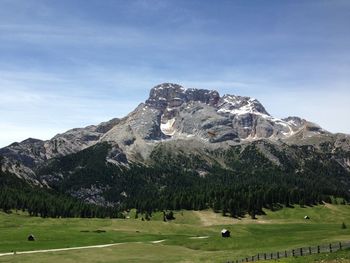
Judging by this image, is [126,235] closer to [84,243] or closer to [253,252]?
[84,243]

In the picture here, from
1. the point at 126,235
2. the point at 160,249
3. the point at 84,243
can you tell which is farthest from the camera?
the point at 126,235

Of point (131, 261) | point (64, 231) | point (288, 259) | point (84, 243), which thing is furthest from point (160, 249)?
point (64, 231)

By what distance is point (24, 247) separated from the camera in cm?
12000

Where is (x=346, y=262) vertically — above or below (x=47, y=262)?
above

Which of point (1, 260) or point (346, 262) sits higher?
point (346, 262)

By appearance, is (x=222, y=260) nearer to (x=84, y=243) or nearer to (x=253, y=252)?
(x=253, y=252)

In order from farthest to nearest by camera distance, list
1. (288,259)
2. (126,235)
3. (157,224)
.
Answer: (157,224) → (126,235) → (288,259)

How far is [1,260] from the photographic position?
311 feet

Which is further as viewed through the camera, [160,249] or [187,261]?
[160,249]

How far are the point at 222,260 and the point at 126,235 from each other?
237ft

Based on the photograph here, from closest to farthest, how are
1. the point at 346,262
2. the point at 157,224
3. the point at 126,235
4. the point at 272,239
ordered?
the point at 346,262 < the point at 272,239 < the point at 126,235 < the point at 157,224

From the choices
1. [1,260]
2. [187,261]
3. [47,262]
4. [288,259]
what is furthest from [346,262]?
[1,260]

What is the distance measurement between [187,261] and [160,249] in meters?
20.9

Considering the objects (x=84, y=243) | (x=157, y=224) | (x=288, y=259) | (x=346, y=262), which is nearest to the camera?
(x=346, y=262)
